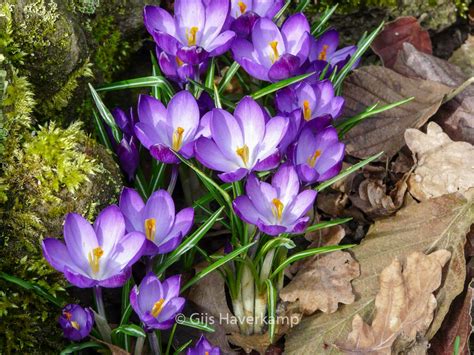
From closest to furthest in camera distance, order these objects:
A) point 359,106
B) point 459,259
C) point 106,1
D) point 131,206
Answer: point 131,206 < point 459,259 < point 106,1 < point 359,106

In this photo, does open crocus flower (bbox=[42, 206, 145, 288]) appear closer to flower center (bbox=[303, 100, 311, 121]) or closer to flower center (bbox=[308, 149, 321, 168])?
flower center (bbox=[308, 149, 321, 168])

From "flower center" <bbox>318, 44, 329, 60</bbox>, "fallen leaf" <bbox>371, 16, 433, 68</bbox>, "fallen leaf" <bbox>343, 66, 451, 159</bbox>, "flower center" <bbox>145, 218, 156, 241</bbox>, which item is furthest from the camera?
"fallen leaf" <bbox>371, 16, 433, 68</bbox>

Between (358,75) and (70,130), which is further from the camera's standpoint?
(358,75)

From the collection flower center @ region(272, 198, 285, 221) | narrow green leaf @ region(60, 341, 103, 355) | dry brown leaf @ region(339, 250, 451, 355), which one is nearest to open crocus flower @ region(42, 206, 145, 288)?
narrow green leaf @ region(60, 341, 103, 355)

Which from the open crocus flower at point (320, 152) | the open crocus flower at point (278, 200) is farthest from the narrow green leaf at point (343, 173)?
the open crocus flower at point (278, 200)

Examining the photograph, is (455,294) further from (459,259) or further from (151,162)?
(151,162)

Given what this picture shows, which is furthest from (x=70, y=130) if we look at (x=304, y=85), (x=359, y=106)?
(x=359, y=106)
